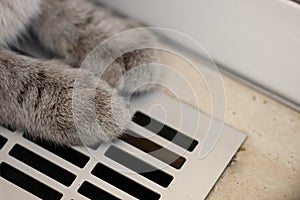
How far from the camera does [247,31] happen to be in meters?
1.10

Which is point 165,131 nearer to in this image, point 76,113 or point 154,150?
point 154,150

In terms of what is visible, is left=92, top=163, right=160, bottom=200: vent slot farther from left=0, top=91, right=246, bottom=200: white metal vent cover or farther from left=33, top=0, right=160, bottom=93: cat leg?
left=33, top=0, right=160, bottom=93: cat leg

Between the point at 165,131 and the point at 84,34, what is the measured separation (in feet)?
0.67

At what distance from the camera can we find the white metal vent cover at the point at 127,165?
1.00 meters

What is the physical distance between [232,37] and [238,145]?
18cm

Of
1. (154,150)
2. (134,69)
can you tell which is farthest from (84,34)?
(154,150)

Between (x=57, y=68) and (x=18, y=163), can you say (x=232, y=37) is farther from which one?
(x=18, y=163)

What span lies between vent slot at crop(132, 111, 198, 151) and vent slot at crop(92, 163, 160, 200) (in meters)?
0.10

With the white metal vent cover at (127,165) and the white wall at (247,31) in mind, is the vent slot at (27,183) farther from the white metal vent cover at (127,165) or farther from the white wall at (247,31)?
the white wall at (247,31)

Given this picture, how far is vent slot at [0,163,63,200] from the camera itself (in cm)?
100

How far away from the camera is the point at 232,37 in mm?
1125

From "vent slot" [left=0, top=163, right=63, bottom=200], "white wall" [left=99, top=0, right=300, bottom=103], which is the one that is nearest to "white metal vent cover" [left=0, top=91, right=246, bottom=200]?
"vent slot" [left=0, top=163, right=63, bottom=200]

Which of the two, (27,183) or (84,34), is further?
(84,34)

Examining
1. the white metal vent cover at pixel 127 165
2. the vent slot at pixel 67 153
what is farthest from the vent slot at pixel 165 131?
the vent slot at pixel 67 153
